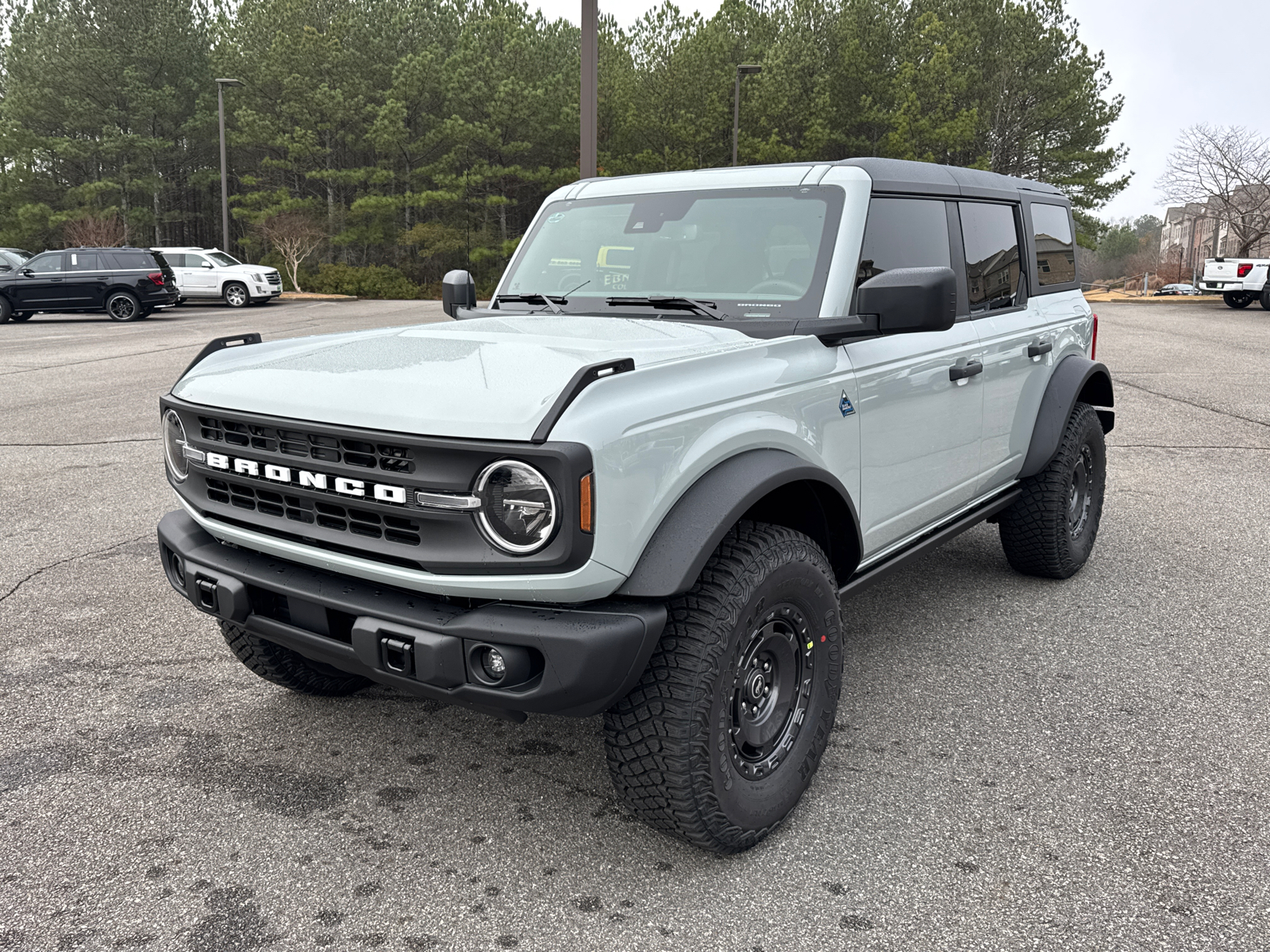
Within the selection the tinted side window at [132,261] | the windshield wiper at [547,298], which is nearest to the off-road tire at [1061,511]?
the windshield wiper at [547,298]

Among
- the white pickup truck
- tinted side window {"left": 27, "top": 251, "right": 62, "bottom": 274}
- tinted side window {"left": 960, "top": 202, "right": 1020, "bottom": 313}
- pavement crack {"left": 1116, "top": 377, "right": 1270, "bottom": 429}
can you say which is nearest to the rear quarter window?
tinted side window {"left": 27, "top": 251, "right": 62, "bottom": 274}

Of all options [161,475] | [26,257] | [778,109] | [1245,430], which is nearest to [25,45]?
[26,257]

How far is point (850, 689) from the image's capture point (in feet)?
12.4

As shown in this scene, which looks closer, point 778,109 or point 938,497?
→ point 938,497

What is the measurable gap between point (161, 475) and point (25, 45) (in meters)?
46.0

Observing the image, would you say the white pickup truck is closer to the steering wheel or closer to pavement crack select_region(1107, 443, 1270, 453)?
pavement crack select_region(1107, 443, 1270, 453)

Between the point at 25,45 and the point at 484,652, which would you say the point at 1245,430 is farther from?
the point at 25,45

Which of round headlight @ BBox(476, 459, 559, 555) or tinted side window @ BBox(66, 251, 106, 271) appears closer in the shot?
round headlight @ BBox(476, 459, 559, 555)

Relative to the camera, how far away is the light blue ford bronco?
7.61 feet

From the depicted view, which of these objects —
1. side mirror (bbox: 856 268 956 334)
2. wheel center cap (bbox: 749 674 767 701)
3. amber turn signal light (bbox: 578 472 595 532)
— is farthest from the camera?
side mirror (bbox: 856 268 956 334)

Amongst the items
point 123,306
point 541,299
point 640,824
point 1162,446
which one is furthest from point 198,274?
point 640,824

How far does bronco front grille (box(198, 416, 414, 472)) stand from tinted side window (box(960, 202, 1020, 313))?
2.65m

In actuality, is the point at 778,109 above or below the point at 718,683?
above

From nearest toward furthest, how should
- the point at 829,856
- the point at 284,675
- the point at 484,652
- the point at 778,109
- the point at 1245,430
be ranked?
the point at 484,652
the point at 829,856
the point at 284,675
the point at 1245,430
the point at 778,109
